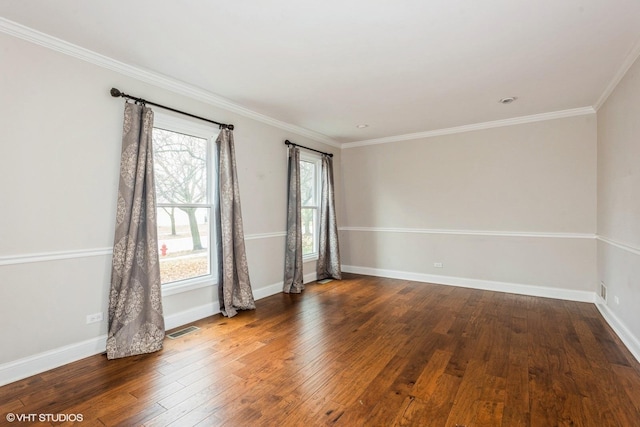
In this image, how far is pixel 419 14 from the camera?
6.97ft

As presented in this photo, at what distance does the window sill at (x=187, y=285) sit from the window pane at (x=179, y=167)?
0.90m

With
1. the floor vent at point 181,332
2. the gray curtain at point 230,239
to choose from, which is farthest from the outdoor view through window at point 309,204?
the floor vent at point 181,332

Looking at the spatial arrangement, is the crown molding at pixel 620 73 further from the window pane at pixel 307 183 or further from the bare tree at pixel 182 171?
the bare tree at pixel 182 171

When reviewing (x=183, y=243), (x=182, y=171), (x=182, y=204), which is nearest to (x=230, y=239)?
(x=183, y=243)

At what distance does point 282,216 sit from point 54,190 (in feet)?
9.05

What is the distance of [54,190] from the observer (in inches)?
97.6

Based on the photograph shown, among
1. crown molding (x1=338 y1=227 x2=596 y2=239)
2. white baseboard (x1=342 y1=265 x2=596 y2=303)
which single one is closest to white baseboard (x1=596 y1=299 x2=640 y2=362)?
white baseboard (x1=342 y1=265 x2=596 y2=303)

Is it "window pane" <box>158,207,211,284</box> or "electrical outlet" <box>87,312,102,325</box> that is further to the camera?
"window pane" <box>158,207,211,284</box>

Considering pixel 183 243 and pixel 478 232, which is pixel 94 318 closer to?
pixel 183 243

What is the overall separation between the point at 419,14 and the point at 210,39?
159 centimetres

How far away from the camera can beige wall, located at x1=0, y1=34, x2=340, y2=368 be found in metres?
2.27

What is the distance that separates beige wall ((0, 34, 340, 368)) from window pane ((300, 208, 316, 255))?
304 centimetres

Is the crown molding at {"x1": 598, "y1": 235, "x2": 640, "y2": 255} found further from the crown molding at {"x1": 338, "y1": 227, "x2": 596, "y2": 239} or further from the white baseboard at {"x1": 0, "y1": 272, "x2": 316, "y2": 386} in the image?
the white baseboard at {"x1": 0, "y1": 272, "x2": 316, "y2": 386}

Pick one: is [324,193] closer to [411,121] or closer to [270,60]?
[411,121]
